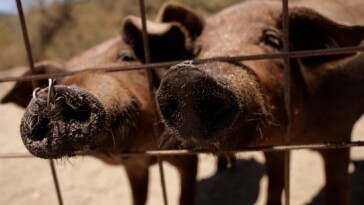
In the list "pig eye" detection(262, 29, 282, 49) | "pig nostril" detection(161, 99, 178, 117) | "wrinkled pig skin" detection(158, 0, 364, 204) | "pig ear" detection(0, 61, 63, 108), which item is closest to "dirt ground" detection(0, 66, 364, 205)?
"pig ear" detection(0, 61, 63, 108)

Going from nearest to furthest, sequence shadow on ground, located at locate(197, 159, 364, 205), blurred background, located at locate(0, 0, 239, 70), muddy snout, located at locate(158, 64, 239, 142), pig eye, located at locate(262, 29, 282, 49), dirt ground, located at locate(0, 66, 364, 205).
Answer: muddy snout, located at locate(158, 64, 239, 142)
pig eye, located at locate(262, 29, 282, 49)
shadow on ground, located at locate(197, 159, 364, 205)
dirt ground, located at locate(0, 66, 364, 205)
blurred background, located at locate(0, 0, 239, 70)

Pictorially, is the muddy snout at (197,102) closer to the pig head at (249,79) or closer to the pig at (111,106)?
the pig head at (249,79)

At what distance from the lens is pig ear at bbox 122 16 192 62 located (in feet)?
8.06

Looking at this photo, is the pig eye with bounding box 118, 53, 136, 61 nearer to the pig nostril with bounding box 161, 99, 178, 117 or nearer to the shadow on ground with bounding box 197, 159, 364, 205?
the pig nostril with bounding box 161, 99, 178, 117

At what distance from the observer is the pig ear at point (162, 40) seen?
2457 mm

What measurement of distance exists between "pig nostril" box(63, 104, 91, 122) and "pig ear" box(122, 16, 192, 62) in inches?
42.2

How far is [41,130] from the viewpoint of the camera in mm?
1395

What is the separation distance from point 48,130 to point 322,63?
5.14 feet

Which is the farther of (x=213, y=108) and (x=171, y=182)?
(x=171, y=182)

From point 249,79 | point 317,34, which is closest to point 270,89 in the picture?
point 249,79

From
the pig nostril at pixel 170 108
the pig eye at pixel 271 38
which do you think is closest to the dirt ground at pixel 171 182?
the pig eye at pixel 271 38

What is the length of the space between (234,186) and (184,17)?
5.46 feet

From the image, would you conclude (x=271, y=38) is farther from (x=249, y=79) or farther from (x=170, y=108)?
(x=170, y=108)

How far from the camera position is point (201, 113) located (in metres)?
1.27
